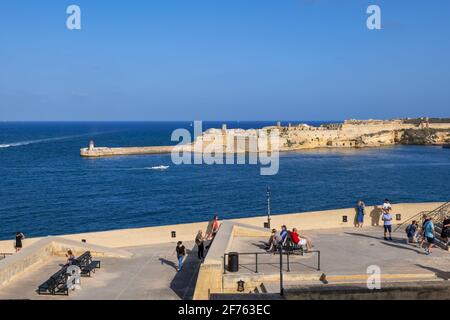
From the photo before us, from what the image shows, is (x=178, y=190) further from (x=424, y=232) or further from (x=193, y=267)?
(x=424, y=232)

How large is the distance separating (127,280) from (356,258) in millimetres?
5812

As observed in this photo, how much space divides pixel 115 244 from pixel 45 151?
98435 millimetres

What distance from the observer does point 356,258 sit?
44.7 feet

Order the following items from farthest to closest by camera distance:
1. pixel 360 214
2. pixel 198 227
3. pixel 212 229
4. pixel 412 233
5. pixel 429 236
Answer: pixel 198 227
pixel 360 214
pixel 212 229
pixel 412 233
pixel 429 236

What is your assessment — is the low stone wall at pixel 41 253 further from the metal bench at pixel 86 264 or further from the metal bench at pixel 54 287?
the metal bench at pixel 54 287

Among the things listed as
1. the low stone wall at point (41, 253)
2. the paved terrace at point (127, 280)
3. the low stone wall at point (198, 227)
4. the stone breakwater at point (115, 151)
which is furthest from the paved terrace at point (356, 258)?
the stone breakwater at point (115, 151)

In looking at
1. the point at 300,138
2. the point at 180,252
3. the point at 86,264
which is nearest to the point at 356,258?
the point at 180,252

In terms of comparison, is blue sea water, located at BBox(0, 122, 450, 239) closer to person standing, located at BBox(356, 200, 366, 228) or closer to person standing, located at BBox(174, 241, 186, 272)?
person standing, located at BBox(356, 200, 366, 228)

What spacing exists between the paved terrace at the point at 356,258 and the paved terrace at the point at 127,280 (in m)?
1.40

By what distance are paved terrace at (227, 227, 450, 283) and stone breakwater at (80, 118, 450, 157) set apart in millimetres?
85136

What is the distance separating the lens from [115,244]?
18016 mm

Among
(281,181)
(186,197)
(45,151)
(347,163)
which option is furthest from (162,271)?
(45,151)

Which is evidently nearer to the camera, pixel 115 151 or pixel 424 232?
pixel 424 232
